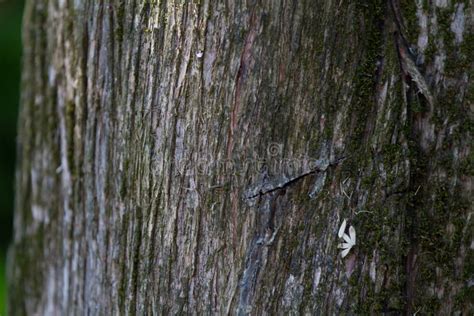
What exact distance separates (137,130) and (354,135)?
691 mm

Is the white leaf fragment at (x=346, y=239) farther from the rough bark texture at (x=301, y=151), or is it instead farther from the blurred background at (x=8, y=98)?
the blurred background at (x=8, y=98)

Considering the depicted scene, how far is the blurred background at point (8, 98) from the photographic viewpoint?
531cm

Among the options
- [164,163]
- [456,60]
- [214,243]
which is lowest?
[214,243]

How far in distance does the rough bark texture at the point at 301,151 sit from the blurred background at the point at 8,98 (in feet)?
11.7

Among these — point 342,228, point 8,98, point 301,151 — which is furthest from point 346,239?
point 8,98

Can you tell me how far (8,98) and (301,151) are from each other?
4141mm

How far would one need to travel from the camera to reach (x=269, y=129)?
6.23 ft

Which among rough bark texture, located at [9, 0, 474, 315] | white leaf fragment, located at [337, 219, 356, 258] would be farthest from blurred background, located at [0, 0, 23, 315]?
white leaf fragment, located at [337, 219, 356, 258]

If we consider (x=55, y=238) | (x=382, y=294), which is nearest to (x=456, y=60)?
(x=382, y=294)

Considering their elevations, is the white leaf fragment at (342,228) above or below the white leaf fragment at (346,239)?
above

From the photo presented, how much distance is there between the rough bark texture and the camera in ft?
6.09

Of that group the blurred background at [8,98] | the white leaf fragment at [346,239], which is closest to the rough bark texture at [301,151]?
the white leaf fragment at [346,239]

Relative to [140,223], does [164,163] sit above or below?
above

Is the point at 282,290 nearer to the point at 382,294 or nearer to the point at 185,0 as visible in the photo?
the point at 382,294
